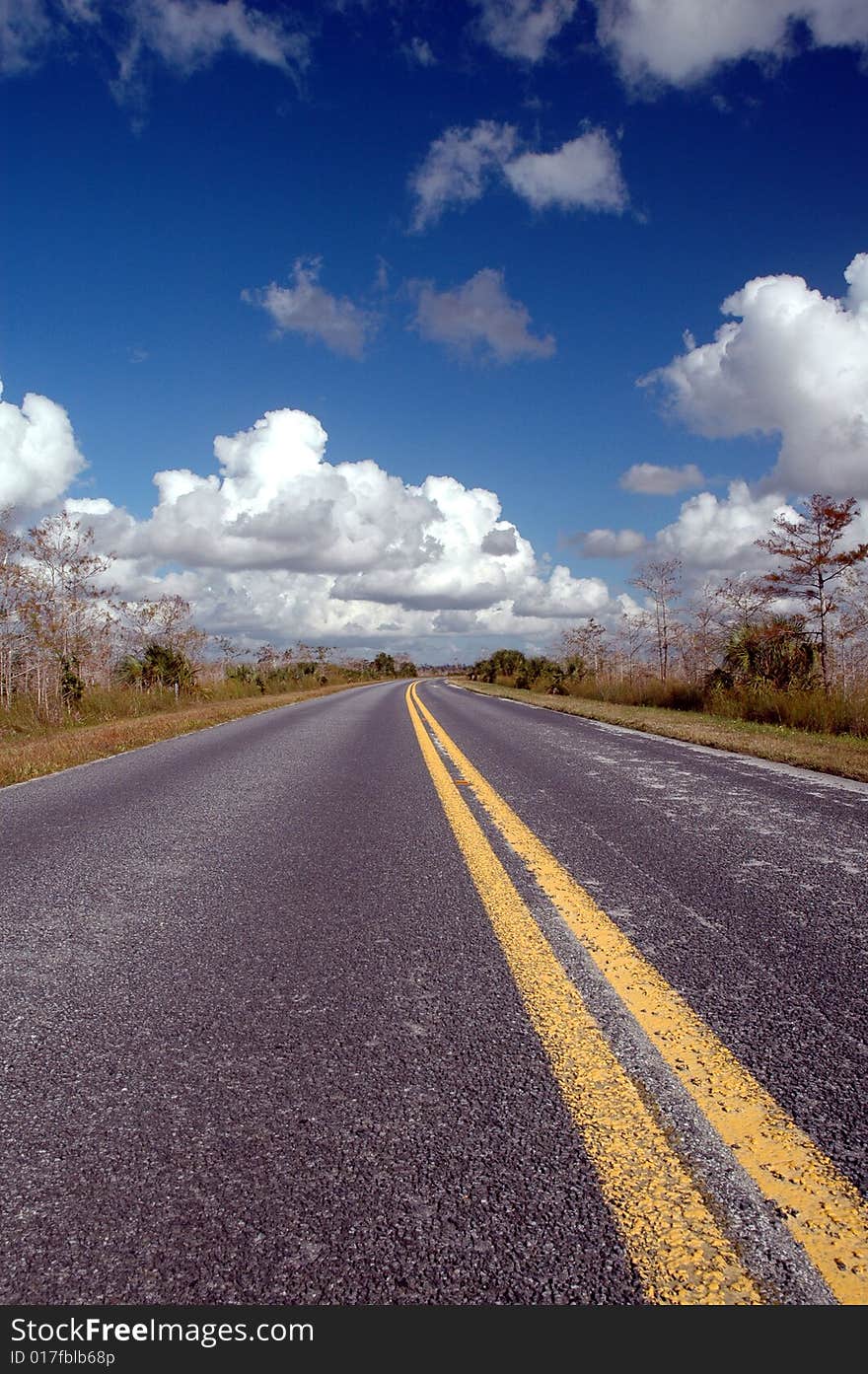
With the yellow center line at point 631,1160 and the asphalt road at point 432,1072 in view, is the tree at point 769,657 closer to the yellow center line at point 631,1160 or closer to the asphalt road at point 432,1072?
the asphalt road at point 432,1072

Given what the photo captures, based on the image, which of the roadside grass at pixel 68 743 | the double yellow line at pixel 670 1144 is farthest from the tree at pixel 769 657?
the double yellow line at pixel 670 1144

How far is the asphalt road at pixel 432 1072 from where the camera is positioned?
116 centimetres

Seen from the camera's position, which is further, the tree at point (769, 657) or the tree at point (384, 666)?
the tree at point (384, 666)

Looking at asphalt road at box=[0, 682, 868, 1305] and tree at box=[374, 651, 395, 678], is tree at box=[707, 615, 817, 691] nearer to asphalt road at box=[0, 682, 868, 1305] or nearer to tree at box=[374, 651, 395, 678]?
asphalt road at box=[0, 682, 868, 1305]

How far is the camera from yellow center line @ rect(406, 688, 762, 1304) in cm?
110

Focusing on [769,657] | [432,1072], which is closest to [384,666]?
[769,657]

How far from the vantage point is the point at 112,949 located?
8.53 ft

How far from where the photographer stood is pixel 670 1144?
1417 millimetres

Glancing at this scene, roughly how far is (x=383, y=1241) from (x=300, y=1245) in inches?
5.4

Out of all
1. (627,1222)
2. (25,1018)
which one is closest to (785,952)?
(627,1222)

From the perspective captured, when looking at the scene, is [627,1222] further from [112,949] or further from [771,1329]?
[112,949]

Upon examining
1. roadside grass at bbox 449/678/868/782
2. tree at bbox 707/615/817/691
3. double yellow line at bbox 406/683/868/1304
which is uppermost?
tree at bbox 707/615/817/691

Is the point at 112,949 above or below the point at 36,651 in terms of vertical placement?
below

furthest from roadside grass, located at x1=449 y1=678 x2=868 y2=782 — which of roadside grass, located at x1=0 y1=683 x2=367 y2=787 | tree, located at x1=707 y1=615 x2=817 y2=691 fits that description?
roadside grass, located at x1=0 y1=683 x2=367 y2=787
